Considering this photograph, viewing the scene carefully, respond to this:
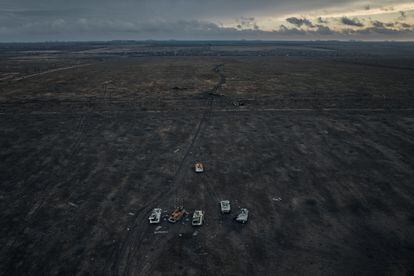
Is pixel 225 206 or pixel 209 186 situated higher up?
pixel 225 206

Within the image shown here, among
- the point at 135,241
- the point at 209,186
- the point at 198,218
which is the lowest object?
the point at 135,241

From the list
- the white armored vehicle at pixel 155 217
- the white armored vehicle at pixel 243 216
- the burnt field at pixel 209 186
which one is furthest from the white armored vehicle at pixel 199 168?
the white armored vehicle at pixel 243 216

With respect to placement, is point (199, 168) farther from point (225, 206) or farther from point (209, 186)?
point (225, 206)

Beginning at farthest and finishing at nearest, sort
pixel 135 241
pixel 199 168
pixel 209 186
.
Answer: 1. pixel 199 168
2. pixel 209 186
3. pixel 135 241

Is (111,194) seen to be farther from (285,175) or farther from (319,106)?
(319,106)

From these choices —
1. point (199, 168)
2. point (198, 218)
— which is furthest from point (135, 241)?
point (199, 168)

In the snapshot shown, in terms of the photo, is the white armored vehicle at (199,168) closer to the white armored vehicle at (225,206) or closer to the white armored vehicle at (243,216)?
the white armored vehicle at (225,206)

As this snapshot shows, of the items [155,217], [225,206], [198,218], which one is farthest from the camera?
[225,206]
